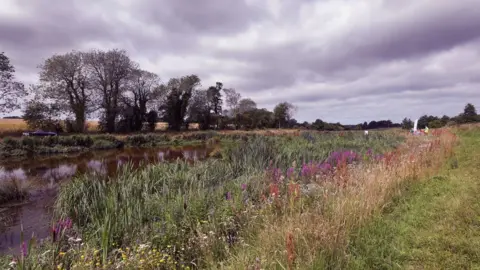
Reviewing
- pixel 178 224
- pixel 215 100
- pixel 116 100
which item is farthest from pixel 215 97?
pixel 178 224

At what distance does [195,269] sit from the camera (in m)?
2.95

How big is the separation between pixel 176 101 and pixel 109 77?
1180 cm

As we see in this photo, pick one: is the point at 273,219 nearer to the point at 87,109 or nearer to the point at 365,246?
the point at 365,246

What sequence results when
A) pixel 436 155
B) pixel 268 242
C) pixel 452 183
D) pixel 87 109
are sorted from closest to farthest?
1. pixel 268 242
2. pixel 452 183
3. pixel 436 155
4. pixel 87 109

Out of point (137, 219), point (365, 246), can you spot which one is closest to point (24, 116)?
point (137, 219)

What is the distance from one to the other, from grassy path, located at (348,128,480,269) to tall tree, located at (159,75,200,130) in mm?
44921

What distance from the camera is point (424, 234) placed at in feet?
11.9

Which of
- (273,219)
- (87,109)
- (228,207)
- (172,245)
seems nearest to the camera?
(172,245)

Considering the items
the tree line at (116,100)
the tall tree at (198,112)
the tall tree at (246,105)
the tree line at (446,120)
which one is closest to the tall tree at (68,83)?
the tree line at (116,100)

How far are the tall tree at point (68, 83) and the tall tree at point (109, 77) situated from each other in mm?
1185

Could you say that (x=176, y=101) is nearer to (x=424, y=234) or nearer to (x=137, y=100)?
(x=137, y=100)

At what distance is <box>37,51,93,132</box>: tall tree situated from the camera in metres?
35.7

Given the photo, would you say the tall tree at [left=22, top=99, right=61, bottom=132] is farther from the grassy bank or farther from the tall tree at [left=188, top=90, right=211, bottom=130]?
the grassy bank

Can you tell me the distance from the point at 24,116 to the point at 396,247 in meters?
44.7
